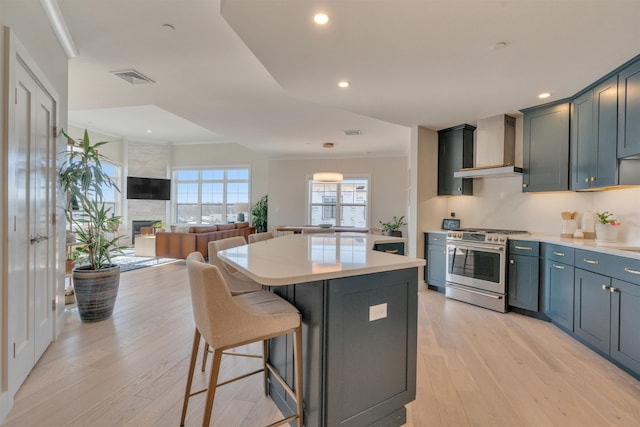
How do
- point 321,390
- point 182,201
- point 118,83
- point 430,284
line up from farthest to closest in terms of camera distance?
point 182,201 < point 430,284 < point 118,83 < point 321,390

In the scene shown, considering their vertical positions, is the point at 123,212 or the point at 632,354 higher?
the point at 123,212

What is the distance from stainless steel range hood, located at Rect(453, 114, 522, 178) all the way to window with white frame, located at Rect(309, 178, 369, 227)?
4597 millimetres

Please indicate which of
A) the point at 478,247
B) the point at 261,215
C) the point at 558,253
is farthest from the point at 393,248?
the point at 261,215

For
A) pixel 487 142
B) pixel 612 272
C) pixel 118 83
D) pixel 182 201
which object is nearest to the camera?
pixel 612 272

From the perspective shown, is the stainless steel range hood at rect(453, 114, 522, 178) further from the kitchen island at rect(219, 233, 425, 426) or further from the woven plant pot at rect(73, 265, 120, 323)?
the woven plant pot at rect(73, 265, 120, 323)

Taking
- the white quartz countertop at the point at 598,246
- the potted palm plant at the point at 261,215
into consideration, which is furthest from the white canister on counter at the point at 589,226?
the potted palm plant at the point at 261,215

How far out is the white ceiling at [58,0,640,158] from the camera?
6.59ft

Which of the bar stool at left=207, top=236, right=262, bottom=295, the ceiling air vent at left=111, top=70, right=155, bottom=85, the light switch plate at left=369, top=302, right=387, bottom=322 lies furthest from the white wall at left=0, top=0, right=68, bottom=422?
the light switch plate at left=369, top=302, right=387, bottom=322

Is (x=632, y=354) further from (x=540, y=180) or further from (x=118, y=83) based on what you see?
(x=118, y=83)

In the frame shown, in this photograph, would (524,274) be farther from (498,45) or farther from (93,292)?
(93,292)

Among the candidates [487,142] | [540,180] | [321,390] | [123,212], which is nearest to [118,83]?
[321,390]

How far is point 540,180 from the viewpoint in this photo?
3783 millimetres

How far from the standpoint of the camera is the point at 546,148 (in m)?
3.72

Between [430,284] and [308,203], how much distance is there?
4969 millimetres
